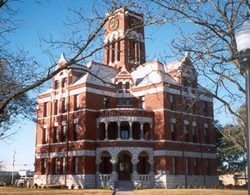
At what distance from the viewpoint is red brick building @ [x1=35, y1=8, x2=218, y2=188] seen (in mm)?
41531

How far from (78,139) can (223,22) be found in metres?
32.5

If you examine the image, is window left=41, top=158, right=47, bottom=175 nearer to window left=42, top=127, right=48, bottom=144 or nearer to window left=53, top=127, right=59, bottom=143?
window left=42, top=127, right=48, bottom=144

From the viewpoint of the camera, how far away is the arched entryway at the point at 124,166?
42.9m

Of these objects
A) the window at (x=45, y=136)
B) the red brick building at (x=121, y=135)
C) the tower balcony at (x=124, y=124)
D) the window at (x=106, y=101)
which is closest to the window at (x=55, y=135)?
the red brick building at (x=121, y=135)

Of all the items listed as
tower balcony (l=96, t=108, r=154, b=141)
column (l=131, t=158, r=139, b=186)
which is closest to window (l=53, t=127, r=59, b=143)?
tower balcony (l=96, t=108, r=154, b=141)

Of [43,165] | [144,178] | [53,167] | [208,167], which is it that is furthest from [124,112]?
[208,167]

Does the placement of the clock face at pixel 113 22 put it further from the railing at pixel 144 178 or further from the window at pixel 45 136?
the railing at pixel 144 178

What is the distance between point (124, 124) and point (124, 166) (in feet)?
15.7

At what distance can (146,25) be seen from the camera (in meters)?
11.3

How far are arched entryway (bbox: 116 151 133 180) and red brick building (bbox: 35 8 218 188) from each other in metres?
0.03

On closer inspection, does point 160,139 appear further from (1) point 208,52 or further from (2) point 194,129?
(1) point 208,52

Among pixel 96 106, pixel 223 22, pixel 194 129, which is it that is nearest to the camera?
pixel 223 22

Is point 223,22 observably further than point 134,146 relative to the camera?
No

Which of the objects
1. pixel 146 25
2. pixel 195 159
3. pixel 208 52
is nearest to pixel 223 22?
pixel 208 52
